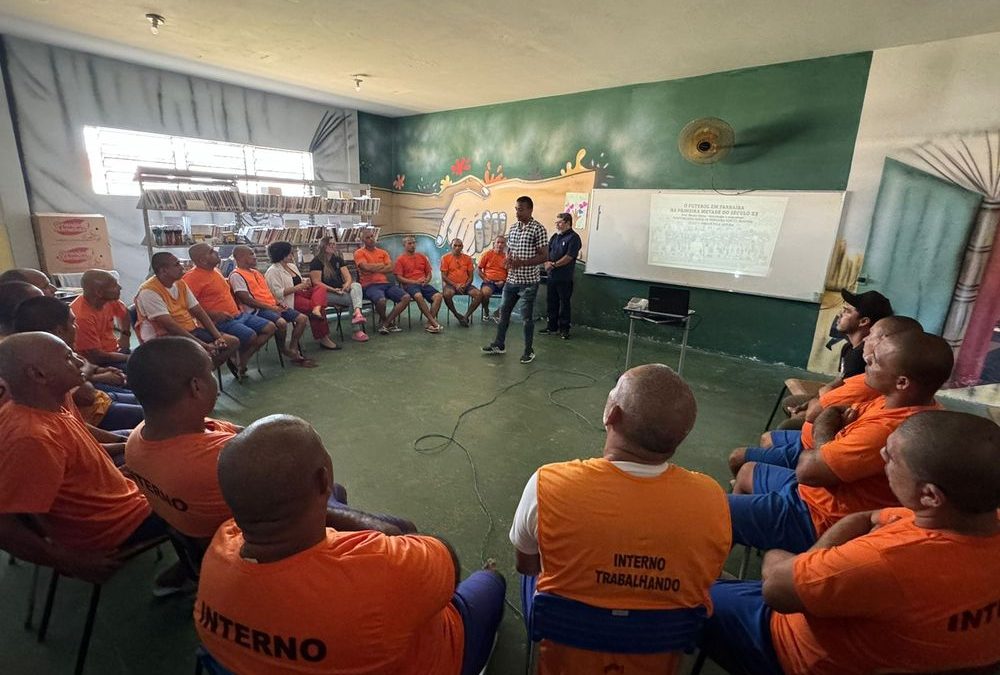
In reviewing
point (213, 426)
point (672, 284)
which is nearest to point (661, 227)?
point (672, 284)

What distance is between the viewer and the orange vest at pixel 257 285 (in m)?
4.43

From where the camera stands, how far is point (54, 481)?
1.30m

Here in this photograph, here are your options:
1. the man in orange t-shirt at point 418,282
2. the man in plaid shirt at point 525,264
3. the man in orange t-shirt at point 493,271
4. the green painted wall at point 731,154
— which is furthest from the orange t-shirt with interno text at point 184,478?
the green painted wall at point 731,154

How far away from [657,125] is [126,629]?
5.89 meters

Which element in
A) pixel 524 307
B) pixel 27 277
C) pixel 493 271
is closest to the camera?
pixel 27 277

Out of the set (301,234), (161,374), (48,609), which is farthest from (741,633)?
(301,234)

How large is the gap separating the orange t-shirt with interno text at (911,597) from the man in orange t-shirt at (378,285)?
203 inches

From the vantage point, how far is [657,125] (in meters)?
5.27

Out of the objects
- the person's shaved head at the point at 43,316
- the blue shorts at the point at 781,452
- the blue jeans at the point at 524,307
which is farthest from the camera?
the blue jeans at the point at 524,307

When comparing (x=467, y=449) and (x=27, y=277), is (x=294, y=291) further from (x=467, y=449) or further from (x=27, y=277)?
(x=467, y=449)

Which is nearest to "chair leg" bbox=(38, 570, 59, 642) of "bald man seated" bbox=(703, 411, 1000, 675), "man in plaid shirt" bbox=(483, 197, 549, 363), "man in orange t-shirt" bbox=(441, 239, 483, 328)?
"bald man seated" bbox=(703, 411, 1000, 675)

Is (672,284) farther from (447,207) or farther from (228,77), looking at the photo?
(228,77)

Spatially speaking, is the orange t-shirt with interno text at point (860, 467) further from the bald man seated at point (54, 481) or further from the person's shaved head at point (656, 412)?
the bald man seated at point (54, 481)

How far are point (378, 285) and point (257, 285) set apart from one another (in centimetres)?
157
